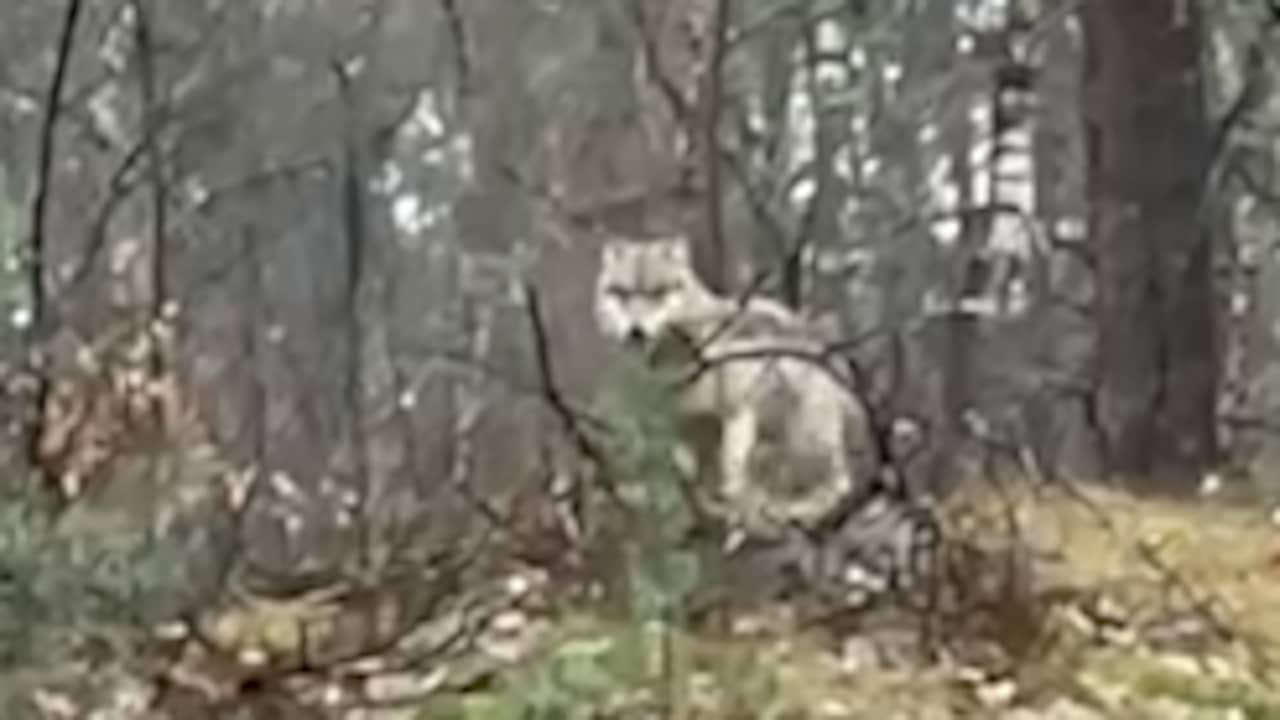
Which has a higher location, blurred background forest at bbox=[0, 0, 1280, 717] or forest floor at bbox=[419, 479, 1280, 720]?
blurred background forest at bbox=[0, 0, 1280, 717]

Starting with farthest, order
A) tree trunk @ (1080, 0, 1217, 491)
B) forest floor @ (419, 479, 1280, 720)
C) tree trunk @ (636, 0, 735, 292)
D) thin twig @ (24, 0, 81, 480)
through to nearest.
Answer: tree trunk @ (1080, 0, 1217, 491)
tree trunk @ (636, 0, 735, 292)
thin twig @ (24, 0, 81, 480)
forest floor @ (419, 479, 1280, 720)

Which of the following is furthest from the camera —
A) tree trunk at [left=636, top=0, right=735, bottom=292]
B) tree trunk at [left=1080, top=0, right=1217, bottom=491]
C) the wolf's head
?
tree trunk at [left=1080, top=0, right=1217, bottom=491]

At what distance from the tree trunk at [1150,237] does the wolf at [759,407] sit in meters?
1.45

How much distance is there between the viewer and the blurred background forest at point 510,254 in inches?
201

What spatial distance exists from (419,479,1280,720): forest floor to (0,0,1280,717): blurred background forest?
31 centimetres

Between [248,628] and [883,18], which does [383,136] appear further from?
[248,628]

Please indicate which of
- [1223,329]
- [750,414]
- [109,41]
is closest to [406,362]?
[109,41]

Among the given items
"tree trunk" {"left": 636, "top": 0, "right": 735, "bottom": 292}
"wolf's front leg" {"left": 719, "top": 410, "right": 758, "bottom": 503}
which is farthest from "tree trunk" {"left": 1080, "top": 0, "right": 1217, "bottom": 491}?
"wolf's front leg" {"left": 719, "top": 410, "right": 758, "bottom": 503}

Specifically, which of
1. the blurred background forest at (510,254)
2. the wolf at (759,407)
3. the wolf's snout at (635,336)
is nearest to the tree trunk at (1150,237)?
the blurred background forest at (510,254)

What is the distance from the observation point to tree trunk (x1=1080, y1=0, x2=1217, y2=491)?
6906mm

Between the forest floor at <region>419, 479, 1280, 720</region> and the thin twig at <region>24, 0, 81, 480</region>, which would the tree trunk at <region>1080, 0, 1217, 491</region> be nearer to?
the forest floor at <region>419, 479, 1280, 720</region>

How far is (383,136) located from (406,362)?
0.71m

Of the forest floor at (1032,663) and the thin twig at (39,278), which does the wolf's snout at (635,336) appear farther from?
the thin twig at (39,278)

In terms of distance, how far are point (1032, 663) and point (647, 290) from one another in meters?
1.57
